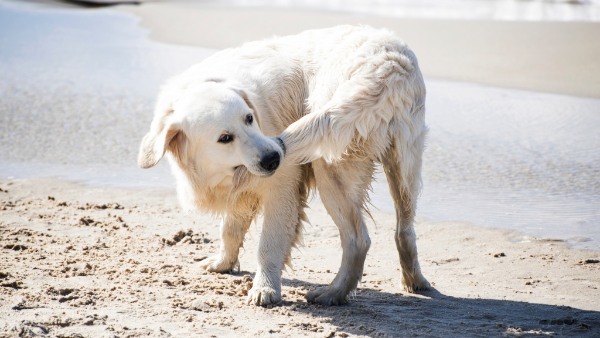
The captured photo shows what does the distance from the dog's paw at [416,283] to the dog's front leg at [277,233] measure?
0.85 metres

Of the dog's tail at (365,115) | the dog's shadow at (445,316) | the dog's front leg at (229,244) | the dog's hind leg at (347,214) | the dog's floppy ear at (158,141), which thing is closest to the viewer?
the dog's shadow at (445,316)

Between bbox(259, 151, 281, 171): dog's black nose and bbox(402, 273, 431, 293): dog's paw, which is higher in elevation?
bbox(259, 151, 281, 171): dog's black nose

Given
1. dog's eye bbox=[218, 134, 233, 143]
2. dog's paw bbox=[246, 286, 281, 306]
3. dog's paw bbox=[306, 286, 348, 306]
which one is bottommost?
dog's paw bbox=[246, 286, 281, 306]

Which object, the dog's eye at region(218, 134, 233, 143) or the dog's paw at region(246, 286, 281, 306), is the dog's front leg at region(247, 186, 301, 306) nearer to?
the dog's paw at region(246, 286, 281, 306)

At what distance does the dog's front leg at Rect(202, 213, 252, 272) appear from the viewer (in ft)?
19.4

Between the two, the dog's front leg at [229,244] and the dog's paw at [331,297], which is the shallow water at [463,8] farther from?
the dog's paw at [331,297]

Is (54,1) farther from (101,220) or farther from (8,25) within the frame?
(101,220)

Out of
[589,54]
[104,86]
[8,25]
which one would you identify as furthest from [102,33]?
[589,54]

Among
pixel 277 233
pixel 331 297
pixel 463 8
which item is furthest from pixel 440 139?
pixel 463 8

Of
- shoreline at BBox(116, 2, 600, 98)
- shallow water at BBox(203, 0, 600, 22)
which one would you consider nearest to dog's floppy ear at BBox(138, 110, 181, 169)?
shoreline at BBox(116, 2, 600, 98)

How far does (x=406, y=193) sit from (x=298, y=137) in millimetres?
889

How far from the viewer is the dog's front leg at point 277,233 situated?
534cm

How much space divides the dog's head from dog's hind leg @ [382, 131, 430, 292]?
809 millimetres

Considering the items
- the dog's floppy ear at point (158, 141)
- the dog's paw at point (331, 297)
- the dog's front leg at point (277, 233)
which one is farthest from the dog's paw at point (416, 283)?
the dog's floppy ear at point (158, 141)
